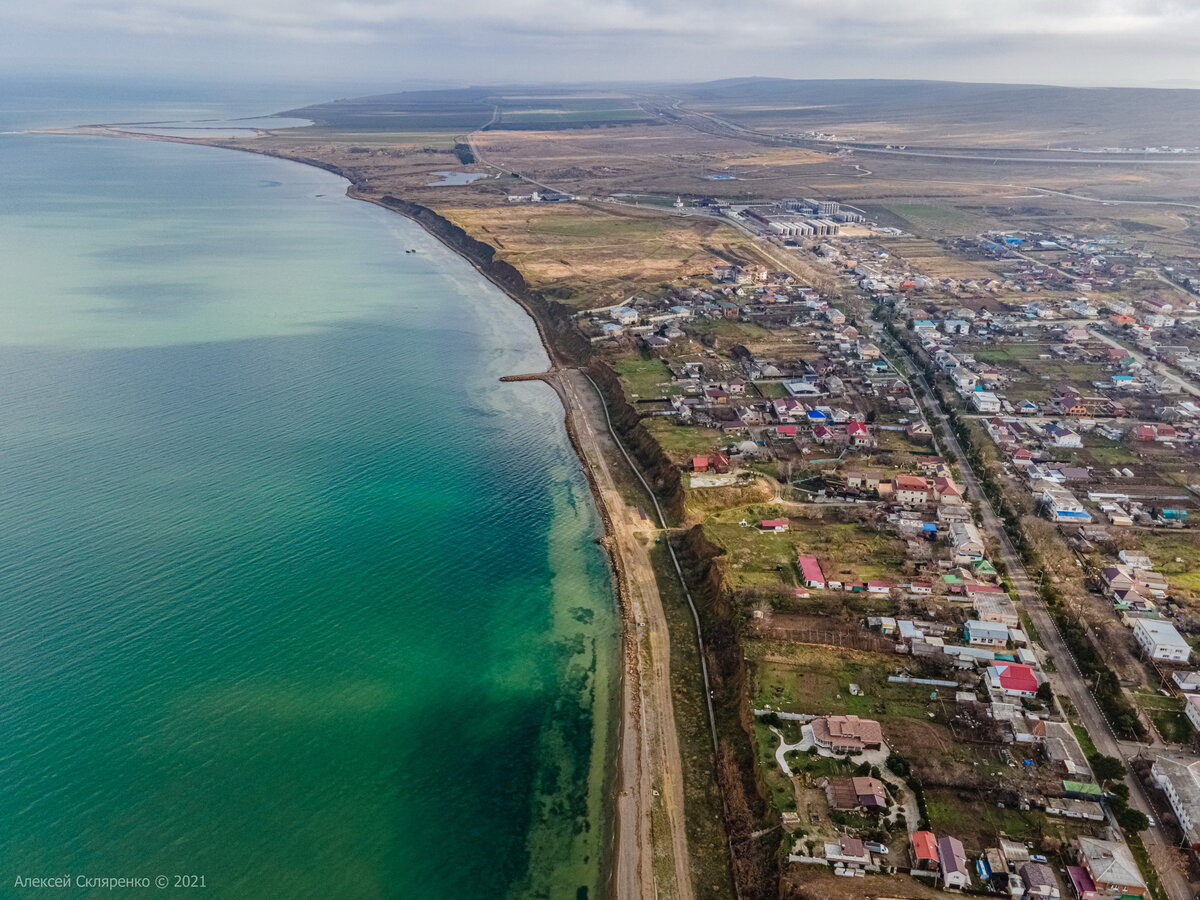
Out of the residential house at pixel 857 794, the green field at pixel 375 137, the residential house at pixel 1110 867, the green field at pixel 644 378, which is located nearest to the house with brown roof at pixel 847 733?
the residential house at pixel 857 794

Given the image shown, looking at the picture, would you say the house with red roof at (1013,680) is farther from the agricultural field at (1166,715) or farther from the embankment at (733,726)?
the embankment at (733,726)

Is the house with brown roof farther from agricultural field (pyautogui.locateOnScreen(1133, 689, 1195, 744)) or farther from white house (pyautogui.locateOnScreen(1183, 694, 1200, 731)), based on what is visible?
white house (pyautogui.locateOnScreen(1183, 694, 1200, 731))

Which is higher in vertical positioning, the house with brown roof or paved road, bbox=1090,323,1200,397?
paved road, bbox=1090,323,1200,397

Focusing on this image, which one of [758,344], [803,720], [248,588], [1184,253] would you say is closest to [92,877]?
[248,588]

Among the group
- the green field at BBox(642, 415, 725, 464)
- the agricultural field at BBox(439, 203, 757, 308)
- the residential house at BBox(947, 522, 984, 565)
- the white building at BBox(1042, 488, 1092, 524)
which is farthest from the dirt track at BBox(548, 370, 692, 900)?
the agricultural field at BBox(439, 203, 757, 308)

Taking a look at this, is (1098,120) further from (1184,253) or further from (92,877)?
(92,877)

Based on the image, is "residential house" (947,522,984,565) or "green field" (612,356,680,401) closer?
"residential house" (947,522,984,565)
